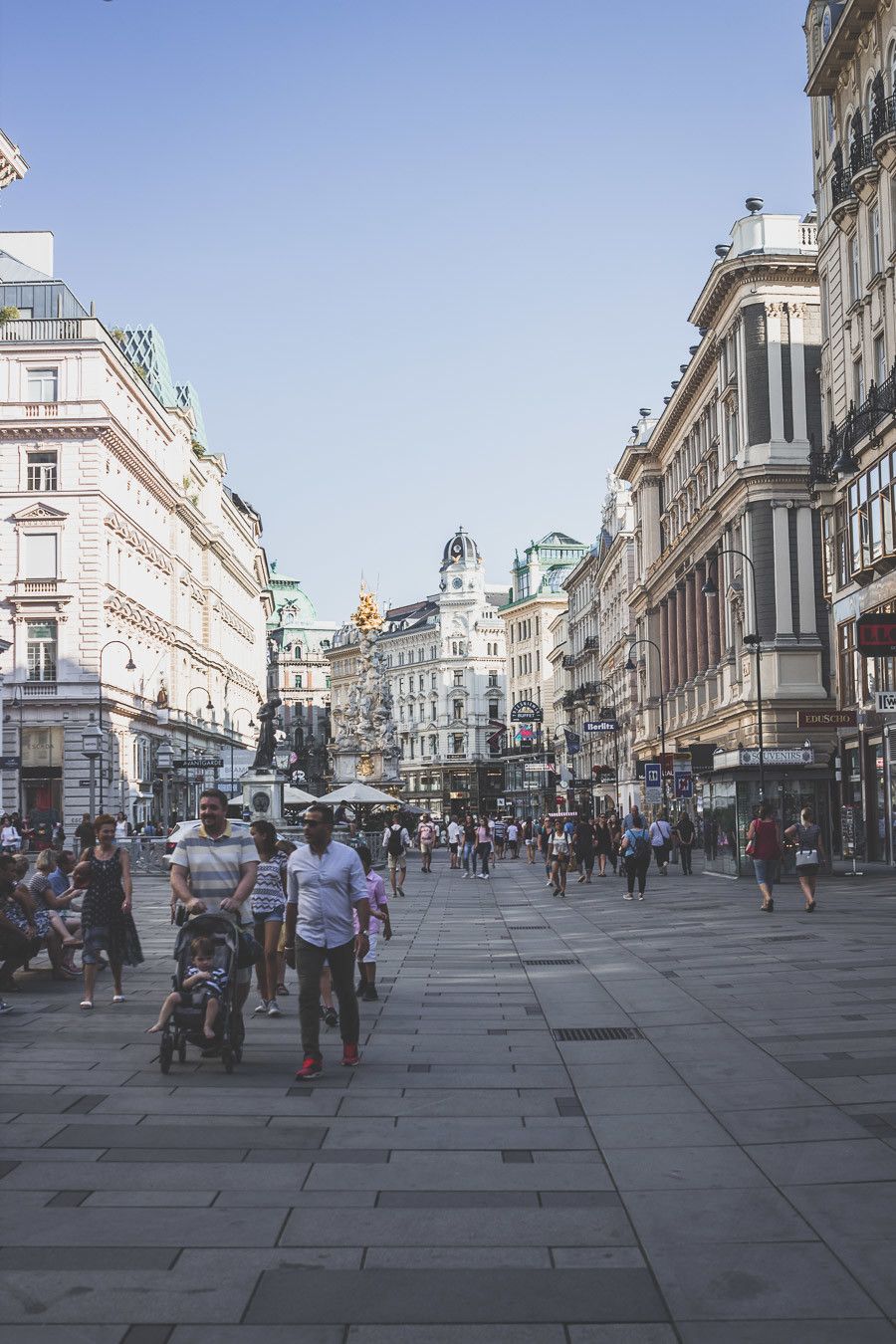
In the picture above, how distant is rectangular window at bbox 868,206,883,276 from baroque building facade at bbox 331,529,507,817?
117 meters

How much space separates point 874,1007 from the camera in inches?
513

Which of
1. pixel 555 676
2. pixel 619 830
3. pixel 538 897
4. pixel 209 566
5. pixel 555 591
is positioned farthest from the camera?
pixel 555 591

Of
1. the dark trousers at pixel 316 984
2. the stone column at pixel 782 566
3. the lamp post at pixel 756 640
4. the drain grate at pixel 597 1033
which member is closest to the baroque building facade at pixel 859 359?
the lamp post at pixel 756 640

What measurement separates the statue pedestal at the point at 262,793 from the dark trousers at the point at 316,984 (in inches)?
1240

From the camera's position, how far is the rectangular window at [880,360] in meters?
34.6

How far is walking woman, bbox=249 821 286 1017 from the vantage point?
46.3 feet

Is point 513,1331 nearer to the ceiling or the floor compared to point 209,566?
nearer to the floor

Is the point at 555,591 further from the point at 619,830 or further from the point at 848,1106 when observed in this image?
the point at 848,1106

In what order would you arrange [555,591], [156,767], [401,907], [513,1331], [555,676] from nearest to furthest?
[513,1331]
[401,907]
[156,767]
[555,676]
[555,591]

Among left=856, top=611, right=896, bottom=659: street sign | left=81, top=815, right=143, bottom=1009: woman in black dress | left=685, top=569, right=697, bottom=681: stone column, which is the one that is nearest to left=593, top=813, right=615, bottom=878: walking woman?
left=856, top=611, right=896, bottom=659: street sign

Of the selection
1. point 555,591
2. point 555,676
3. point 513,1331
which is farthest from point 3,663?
point 555,591

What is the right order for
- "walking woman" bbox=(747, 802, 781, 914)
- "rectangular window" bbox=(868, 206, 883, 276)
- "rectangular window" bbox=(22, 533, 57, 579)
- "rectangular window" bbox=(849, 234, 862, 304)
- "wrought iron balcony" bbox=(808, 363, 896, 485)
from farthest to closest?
1. "rectangular window" bbox=(22, 533, 57, 579)
2. "rectangular window" bbox=(849, 234, 862, 304)
3. "rectangular window" bbox=(868, 206, 883, 276)
4. "wrought iron balcony" bbox=(808, 363, 896, 485)
5. "walking woman" bbox=(747, 802, 781, 914)

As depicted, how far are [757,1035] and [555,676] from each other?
120718mm

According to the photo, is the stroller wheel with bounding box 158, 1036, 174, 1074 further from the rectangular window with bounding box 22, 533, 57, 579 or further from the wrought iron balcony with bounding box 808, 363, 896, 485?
the rectangular window with bounding box 22, 533, 57, 579
